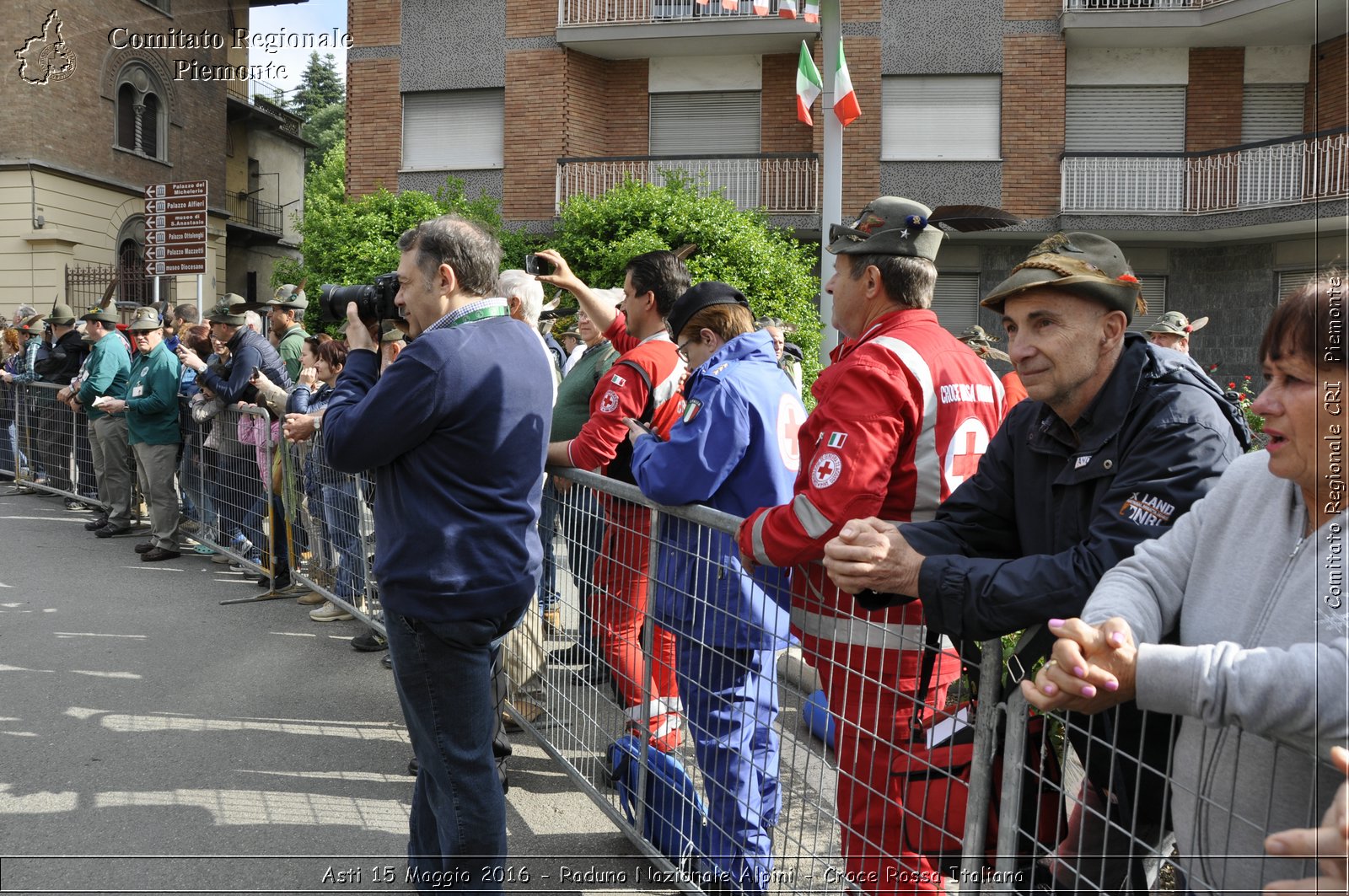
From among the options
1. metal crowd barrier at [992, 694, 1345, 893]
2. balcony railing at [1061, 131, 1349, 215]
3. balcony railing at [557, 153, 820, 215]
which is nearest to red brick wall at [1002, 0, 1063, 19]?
balcony railing at [1061, 131, 1349, 215]

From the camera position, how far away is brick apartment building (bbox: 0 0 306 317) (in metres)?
23.5

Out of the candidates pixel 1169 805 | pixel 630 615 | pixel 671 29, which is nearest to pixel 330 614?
pixel 630 615

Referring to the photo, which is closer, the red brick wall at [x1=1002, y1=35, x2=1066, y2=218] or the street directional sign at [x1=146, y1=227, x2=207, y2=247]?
the street directional sign at [x1=146, y1=227, x2=207, y2=247]

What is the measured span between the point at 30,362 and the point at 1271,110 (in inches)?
767

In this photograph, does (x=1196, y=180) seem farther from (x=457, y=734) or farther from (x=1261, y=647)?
(x=1261, y=647)

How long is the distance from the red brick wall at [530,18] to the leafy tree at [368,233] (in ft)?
10.4

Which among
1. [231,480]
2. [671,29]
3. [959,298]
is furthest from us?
[959,298]

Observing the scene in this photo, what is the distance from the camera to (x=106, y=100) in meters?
25.6

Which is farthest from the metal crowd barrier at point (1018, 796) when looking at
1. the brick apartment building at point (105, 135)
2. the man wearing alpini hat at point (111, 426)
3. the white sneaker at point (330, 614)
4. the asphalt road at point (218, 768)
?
the brick apartment building at point (105, 135)

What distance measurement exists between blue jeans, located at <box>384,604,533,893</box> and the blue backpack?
592 mm

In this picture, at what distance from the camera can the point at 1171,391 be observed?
2.21m

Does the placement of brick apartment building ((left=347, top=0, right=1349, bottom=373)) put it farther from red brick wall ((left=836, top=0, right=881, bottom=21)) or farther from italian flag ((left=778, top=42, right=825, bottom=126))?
italian flag ((left=778, top=42, right=825, bottom=126))

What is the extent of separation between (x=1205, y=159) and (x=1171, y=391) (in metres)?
18.5

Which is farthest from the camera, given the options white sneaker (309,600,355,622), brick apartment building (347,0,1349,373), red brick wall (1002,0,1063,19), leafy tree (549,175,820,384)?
red brick wall (1002,0,1063,19)
